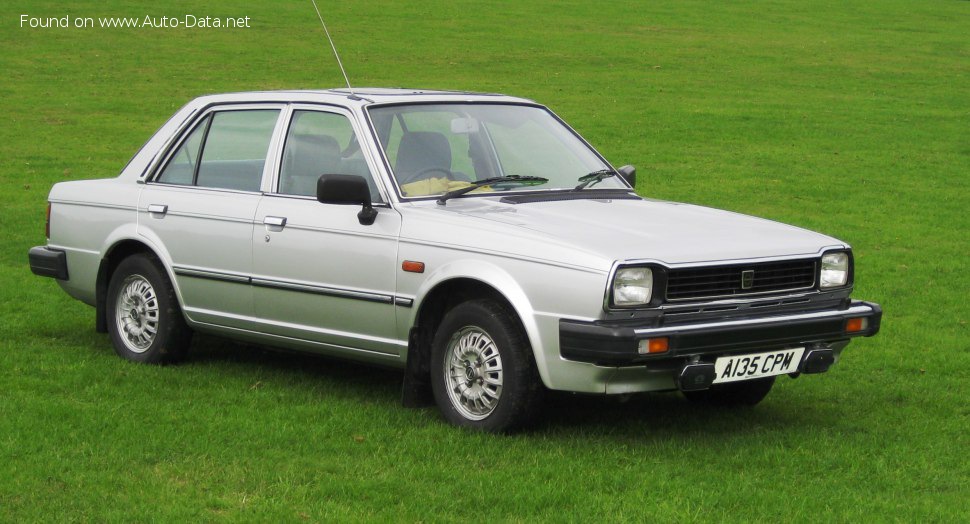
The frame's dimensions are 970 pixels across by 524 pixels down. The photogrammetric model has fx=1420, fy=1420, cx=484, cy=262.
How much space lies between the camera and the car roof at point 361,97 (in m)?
7.80

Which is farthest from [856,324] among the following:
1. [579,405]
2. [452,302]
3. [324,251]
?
[324,251]

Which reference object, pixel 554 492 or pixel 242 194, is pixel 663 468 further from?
pixel 242 194

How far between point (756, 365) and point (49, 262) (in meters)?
4.75

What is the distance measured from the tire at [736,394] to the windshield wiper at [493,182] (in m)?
1.45

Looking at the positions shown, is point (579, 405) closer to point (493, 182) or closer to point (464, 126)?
point (493, 182)

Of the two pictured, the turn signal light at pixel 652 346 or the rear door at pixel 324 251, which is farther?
the rear door at pixel 324 251

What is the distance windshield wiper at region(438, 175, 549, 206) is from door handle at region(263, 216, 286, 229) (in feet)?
3.02

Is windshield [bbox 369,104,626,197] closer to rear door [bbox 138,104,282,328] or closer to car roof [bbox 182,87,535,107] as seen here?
car roof [bbox 182,87,535,107]

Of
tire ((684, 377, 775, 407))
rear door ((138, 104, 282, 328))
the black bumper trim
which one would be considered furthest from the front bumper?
the black bumper trim

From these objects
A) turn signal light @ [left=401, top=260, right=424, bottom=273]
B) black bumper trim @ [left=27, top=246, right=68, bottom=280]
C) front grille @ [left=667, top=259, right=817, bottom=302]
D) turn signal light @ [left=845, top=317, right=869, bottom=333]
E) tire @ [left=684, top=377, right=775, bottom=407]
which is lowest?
tire @ [left=684, top=377, right=775, bottom=407]

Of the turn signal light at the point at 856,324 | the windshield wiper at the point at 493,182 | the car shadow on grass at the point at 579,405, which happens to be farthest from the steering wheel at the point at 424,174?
the turn signal light at the point at 856,324

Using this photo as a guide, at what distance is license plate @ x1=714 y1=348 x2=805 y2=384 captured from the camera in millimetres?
6457

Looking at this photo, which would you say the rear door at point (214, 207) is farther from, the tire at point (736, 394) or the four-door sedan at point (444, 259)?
the tire at point (736, 394)

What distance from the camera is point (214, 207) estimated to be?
26.5ft
